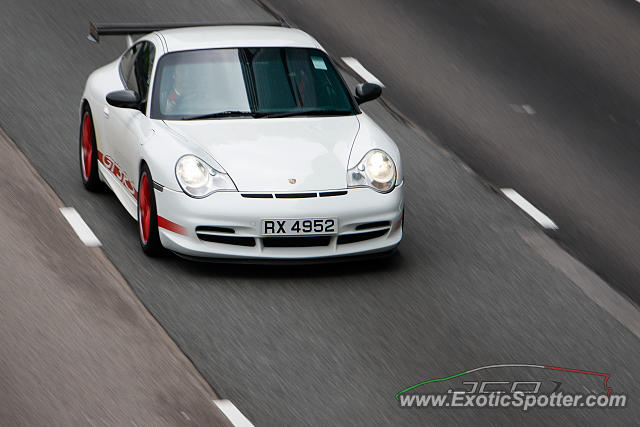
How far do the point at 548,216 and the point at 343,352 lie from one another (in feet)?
12.7

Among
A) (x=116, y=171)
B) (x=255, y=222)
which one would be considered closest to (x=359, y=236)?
(x=255, y=222)

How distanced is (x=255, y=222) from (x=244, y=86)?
1.54 metres

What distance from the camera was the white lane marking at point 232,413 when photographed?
703cm

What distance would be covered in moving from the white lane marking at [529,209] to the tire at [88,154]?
12.2ft

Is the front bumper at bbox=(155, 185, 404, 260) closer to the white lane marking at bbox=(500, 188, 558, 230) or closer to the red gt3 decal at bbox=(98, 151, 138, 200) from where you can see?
the red gt3 decal at bbox=(98, 151, 138, 200)

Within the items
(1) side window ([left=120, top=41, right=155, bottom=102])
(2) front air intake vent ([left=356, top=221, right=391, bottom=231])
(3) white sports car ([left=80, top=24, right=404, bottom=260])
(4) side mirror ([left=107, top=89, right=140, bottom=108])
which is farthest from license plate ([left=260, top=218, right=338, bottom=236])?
(1) side window ([left=120, top=41, right=155, bottom=102])

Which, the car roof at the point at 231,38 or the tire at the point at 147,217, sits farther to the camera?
the car roof at the point at 231,38

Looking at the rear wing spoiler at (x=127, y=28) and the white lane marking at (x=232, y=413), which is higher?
the white lane marking at (x=232, y=413)

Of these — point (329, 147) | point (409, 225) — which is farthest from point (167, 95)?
point (409, 225)

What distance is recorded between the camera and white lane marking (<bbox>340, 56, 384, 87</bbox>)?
14812 mm

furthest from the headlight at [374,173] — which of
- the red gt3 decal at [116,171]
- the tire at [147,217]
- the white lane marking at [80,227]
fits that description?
the white lane marking at [80,227]

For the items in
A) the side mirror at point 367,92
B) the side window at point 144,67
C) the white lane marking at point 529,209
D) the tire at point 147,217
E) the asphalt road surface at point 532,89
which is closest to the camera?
the tire at point 147,217

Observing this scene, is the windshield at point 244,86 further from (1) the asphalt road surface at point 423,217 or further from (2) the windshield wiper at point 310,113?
(1) the asphalt road surface at point 423,217

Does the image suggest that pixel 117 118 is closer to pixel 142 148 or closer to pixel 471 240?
pixel 142 148
